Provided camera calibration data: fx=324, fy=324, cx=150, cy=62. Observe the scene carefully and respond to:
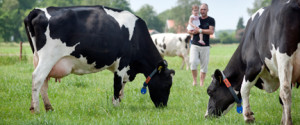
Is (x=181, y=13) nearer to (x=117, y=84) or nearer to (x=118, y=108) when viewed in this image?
(x=117, y=84)

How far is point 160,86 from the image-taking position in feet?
20.8

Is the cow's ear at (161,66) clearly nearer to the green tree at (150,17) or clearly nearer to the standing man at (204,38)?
the standing man at (204,38)

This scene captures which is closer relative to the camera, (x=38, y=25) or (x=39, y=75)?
(x=39, y=75)

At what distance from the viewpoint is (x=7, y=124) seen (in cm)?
444

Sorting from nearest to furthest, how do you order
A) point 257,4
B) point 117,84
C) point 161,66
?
1. point 117,84
2. point 161,66
3. point 257,4

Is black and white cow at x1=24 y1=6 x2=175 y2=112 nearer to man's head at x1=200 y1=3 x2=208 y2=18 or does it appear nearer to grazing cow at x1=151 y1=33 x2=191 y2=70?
man's head at x1=200 y1=3 x2=208 y2=18

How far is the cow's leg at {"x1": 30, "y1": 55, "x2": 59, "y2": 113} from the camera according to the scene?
16.5 feet

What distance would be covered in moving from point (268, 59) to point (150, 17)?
304 ft

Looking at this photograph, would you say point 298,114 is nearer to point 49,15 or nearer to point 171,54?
point 49,15

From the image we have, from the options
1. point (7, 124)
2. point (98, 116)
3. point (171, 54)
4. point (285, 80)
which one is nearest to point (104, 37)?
point (98, 116)

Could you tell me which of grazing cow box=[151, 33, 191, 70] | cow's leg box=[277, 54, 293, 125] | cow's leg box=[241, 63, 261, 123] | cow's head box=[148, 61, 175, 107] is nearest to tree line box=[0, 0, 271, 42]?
grazing cow box=[151, 33, 191, 70]

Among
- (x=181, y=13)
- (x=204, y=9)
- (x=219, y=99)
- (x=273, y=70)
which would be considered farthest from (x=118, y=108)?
(x=181, y=13)

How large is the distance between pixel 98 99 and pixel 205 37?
3.54 metres

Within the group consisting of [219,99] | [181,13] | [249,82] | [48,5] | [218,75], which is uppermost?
[249,82]
